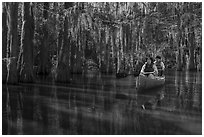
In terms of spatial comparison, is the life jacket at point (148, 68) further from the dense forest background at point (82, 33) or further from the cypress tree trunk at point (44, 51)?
the cypress tree trunk at point (44, 51)

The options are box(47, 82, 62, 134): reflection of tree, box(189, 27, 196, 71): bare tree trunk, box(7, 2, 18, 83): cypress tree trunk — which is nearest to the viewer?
box(47, 82, 62, 134): reflection of tree

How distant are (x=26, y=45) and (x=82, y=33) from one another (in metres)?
4.77

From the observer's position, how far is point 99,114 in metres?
10.8

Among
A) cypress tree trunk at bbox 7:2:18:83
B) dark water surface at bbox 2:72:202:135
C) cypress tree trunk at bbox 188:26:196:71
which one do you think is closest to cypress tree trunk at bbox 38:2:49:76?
cypress tree trunk at bbox 7:2:18:83

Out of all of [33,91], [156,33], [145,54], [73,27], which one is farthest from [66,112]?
[145,54]

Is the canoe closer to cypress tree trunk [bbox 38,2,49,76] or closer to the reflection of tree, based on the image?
the reflection of tree

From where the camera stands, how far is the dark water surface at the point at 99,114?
8734mm

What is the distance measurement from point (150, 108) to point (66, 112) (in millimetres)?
3028

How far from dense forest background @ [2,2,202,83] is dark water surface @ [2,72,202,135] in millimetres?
5079

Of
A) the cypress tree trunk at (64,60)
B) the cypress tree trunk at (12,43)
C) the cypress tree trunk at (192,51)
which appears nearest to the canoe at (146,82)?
the cypress tree trunk at (64,60)

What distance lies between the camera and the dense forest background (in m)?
20.3

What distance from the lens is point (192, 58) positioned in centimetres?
3941

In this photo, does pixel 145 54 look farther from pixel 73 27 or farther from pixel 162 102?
pixel 162 102

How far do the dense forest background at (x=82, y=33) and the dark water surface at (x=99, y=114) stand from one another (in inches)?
200
